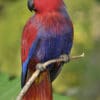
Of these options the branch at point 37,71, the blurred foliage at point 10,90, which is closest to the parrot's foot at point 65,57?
the branch at point 37,71

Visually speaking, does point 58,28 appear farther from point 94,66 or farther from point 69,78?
point 94,66

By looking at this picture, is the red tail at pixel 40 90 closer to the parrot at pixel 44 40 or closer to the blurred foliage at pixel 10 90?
the parrot at pixel 44 40

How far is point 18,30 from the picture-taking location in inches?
45.8

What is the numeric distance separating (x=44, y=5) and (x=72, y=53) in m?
0.43

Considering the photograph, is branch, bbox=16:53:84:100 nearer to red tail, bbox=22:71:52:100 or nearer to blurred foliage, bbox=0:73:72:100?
red tail, bbox=22:71:52:100

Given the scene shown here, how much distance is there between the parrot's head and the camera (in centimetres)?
78

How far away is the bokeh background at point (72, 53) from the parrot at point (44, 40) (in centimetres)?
6

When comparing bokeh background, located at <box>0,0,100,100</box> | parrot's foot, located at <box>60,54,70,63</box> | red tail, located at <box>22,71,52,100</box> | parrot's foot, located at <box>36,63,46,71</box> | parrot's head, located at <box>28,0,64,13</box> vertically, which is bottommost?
bokeh background, located at <box>0,0,100,100</box>

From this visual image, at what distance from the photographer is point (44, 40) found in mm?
789

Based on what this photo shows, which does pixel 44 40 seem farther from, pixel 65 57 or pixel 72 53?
pixel 72 53

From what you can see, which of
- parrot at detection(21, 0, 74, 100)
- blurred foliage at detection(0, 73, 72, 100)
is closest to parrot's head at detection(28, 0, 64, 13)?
parrot at detection(21, 0, 74, 100)

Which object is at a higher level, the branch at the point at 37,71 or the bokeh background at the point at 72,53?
the branch at the point at 37,71

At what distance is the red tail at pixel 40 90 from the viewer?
0.79 metres

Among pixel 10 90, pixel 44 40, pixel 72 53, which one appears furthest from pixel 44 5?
pixel 72 53
